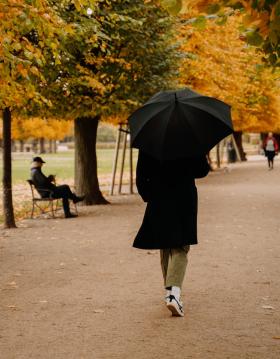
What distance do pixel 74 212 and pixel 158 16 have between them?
522 centimetres

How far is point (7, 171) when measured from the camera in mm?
14102

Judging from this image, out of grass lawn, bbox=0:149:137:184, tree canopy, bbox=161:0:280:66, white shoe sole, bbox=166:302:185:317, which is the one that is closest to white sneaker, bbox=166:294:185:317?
white shoe sole, bbox=166:302:185:317

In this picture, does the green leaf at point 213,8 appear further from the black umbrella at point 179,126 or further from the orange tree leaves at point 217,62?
the orange tree leaves at point 217,62

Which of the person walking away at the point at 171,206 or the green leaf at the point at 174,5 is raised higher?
the green leaf at the point at 174,5

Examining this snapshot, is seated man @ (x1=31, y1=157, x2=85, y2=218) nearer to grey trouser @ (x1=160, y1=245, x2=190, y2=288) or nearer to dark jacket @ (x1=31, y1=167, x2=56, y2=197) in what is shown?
dark jacket @ (x1=31, y1=167, x2=56, y2=197)

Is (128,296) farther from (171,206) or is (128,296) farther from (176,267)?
(171,206)

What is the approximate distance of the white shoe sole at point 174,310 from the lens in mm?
6598

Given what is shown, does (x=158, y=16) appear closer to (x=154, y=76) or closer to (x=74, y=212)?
(x=154, y=76)

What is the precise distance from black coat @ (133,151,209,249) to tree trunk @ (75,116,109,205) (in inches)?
495

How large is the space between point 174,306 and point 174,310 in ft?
0.20

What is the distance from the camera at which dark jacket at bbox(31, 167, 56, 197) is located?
15953mm

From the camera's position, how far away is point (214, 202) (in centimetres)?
1958

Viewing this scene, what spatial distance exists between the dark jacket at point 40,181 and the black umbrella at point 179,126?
9253mm

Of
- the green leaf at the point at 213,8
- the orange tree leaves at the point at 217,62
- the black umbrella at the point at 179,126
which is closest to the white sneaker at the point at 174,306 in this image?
the black umbrella at the point at 179,126
